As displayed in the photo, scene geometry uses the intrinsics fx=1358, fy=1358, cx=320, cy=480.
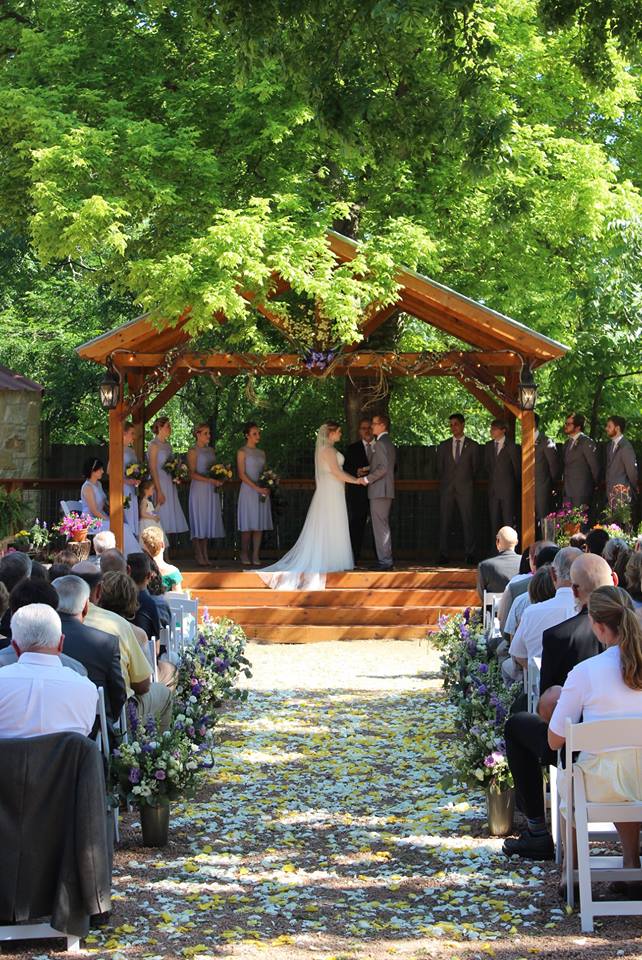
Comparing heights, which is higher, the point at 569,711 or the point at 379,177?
the point at 379,177

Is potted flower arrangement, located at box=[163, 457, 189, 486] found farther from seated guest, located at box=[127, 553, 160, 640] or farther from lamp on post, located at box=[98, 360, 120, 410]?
seated guest, located at box=[127, 553, 160, 640]

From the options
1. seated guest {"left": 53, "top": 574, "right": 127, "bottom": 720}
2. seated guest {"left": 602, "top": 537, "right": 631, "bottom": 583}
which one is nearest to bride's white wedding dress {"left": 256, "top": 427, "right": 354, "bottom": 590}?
seated guest {"left": 602, "top": 537, "right": 631, "bottom": 583}

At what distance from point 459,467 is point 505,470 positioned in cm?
74

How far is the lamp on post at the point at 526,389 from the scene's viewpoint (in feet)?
53.3

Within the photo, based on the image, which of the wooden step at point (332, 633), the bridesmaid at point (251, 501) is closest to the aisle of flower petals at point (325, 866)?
the wooden step at point (332, 633)

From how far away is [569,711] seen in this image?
5.84 m

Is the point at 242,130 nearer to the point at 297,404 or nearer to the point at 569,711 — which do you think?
the point at 297,404

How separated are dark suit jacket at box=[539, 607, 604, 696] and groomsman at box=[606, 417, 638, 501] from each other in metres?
11.2

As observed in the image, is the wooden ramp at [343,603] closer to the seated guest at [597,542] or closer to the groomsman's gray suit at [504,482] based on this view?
the groomsman's gray suit at [504,482]

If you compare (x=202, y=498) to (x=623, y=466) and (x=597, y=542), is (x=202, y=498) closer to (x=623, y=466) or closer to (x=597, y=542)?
(x=623, y=466)

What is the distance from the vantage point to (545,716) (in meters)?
6.34

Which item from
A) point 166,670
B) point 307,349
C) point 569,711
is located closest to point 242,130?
point 307,349

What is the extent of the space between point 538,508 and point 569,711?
12898 millimetres

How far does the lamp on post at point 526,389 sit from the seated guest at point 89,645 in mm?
10200
